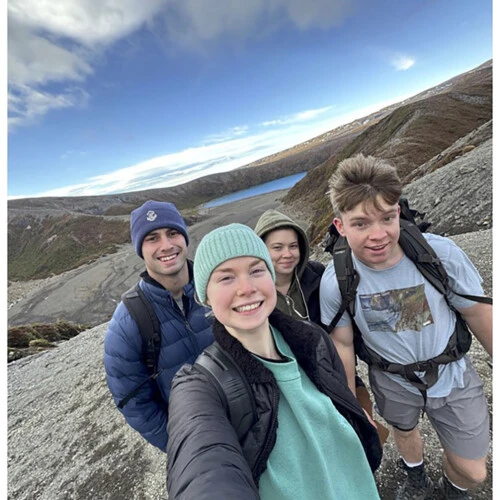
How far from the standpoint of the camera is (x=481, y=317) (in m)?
2.15

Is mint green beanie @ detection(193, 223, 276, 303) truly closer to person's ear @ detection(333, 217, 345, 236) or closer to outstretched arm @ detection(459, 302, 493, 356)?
person's ear @ detection(333, 217, 345, 236)

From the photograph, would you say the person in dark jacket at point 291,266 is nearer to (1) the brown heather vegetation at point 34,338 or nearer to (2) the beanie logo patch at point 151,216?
(2) the beanie logo patch at point 151,216

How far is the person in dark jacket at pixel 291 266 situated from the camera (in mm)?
2930

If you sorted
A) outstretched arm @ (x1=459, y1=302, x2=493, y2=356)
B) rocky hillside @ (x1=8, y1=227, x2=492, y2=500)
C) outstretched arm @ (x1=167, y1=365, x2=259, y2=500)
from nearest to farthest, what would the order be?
outstretched arm @ (x1=167, y1=365, x2=259, y2=500) → outstretched arm @ (x1=459, y1=302, x2=493, y2=356) → rocky hillside @ (x1=8, y1=227, x2=492, y2=500)

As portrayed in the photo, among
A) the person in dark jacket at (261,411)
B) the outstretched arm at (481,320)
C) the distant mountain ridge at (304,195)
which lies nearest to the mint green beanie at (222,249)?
the person in dark jacket at (261,411)

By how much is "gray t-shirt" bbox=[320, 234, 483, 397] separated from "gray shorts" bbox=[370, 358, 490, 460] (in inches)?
4.2

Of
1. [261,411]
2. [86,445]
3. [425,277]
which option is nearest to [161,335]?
[261,411]

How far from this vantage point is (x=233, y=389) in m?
1.54

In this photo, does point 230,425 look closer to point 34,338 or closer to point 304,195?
point 34,338

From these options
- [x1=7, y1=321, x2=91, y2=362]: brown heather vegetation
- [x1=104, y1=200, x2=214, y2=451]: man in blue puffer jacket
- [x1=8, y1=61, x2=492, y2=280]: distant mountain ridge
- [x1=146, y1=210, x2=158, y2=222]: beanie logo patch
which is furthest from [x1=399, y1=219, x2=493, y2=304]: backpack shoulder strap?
[x1=7, y1=321, x2=91, y2=362]: brown heather vegetation

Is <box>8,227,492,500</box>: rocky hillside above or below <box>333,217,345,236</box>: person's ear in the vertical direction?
below

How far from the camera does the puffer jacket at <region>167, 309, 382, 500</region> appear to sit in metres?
1.25

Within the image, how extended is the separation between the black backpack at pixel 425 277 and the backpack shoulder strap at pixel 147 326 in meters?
1.63
